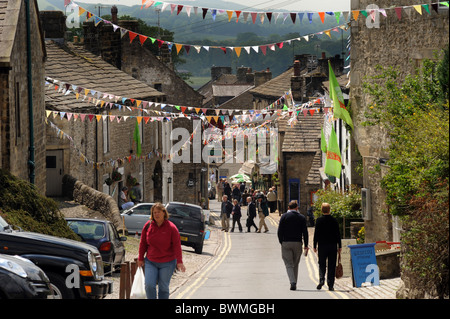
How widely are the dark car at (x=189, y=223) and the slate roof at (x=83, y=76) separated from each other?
5.89 meters

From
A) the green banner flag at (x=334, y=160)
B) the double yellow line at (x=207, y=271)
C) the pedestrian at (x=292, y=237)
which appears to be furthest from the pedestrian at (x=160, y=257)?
the green banner flag at (x=334, y=160)

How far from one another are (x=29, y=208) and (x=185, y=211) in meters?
11.2

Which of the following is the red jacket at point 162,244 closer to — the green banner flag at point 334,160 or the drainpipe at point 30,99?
the drainpipe at point 30,99

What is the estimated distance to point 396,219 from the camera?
821 inches

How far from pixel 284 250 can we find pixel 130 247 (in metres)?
9.44

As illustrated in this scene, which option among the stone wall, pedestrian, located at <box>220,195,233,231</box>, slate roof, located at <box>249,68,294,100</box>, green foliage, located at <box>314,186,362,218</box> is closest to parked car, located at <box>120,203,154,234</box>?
the stone wall

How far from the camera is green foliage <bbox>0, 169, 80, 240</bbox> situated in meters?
15.7

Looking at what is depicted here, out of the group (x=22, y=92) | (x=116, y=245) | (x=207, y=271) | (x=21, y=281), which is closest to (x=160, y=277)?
(x=21, y=281)

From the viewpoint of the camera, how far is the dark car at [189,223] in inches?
1048

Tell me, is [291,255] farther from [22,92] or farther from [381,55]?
[22,92]

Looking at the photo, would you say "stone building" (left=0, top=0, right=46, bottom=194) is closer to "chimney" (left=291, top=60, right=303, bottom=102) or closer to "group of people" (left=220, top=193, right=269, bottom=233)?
"group of people" (left=220, top=193, right=269, bottom=233)

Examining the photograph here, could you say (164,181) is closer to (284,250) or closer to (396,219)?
(396,219)

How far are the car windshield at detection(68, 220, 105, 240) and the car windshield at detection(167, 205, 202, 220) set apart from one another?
355 inches
